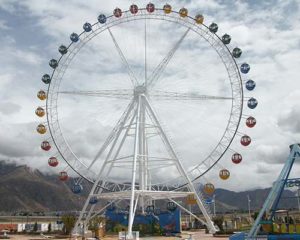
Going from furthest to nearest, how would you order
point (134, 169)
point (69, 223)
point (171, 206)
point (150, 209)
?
point (69, 223), point (150, 209), point (171, 206), point (134, 169)

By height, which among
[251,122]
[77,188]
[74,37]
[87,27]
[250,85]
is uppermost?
[87,27]

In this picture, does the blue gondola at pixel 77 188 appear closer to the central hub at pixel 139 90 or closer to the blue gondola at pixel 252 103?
the central hub at pixel 139 90

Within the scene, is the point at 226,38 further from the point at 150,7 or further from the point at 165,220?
the point at 165,220

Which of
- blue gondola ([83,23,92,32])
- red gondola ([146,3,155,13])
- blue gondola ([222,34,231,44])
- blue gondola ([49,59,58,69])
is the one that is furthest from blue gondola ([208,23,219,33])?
blue gondola ([49,59,58,69])

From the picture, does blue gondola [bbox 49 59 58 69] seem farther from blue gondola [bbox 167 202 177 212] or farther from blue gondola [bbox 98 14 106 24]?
blue gondola [bbox 167 202 177 212]

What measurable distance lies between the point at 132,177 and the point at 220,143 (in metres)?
10.5

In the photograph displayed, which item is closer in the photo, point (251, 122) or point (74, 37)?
point (251, 122)

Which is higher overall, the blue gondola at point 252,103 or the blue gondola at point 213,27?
the blue gondola at point 213,27

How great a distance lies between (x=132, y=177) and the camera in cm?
4697

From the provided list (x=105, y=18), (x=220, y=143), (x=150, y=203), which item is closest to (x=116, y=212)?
(x=150, y=203)

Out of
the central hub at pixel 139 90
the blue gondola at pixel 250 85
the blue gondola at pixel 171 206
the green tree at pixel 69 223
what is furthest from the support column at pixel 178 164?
the green tree at pixel 69 223

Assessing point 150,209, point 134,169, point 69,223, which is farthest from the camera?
point 69,223

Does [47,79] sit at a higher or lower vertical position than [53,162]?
higher

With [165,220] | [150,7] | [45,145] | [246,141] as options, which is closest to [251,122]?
[246,141]
